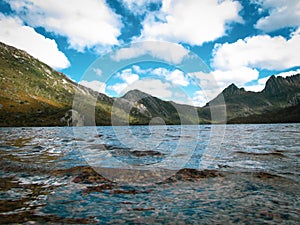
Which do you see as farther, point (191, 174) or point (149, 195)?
point (191, 174)

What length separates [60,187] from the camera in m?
11.4

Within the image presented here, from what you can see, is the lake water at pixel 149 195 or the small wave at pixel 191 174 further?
the small wave at pixel 191 174

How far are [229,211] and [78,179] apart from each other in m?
8.51

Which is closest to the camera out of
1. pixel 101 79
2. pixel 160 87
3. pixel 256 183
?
pixel 256 183

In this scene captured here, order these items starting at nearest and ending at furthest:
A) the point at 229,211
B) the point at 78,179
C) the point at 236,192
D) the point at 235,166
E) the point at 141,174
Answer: the point at 229,211 < the point at 236,192 < the point at 78,179 < the point at 141,174 < the point at 235,166

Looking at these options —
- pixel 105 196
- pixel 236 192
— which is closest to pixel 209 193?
pixel 236 192

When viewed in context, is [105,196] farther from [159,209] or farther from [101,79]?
[101,79]

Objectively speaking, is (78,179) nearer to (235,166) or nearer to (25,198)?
(25,198)

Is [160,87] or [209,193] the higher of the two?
[160,87]

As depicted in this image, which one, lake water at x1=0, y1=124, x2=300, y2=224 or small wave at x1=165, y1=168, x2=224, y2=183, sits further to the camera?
small wave at x1=165, y1=168, x2=224, y2=183

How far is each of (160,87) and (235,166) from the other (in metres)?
15.7

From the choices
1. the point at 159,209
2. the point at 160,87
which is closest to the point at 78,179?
the point at 159,209

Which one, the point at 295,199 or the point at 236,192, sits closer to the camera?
the point at 295,199

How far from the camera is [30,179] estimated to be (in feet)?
42.3
